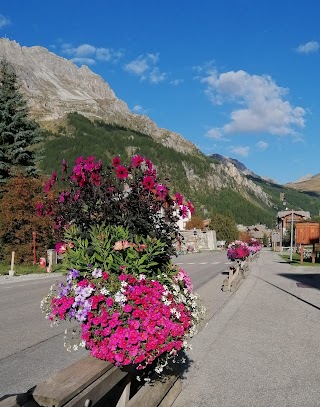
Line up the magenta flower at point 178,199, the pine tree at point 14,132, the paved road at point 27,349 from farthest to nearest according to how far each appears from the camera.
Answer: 1. the pine tree at point 14,132
2. the paved road at point 27,349
3. the magenta flower at point 178,199

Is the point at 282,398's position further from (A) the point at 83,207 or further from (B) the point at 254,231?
(B) the point at 254,231

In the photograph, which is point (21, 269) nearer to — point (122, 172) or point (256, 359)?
point (256, 359)

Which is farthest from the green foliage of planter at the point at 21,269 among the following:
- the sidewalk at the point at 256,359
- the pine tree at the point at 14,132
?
the sidewalk at the point at 256,359

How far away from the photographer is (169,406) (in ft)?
16.8

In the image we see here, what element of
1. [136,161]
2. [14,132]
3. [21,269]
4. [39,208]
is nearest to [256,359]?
[136,161]

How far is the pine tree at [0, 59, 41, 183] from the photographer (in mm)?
34625

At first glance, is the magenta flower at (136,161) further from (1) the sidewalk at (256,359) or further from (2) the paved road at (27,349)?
(2) the paved road at (27,349)

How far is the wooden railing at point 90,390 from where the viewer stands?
3271mm

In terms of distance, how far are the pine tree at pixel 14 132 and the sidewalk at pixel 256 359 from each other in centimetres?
2554

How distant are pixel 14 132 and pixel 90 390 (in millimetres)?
34679

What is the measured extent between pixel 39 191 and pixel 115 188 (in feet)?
93.6

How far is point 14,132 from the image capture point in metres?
35.7

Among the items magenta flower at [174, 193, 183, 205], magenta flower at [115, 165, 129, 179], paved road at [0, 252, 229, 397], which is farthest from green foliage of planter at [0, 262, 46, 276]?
magenta flower at [115, 165, 129, 179]

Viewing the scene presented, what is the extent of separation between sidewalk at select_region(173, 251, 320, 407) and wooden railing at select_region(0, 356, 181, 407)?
0.66 meters
